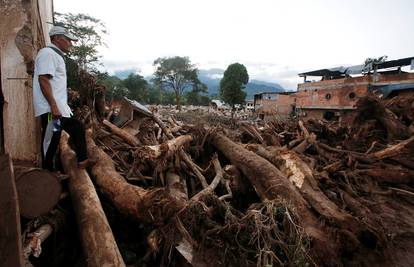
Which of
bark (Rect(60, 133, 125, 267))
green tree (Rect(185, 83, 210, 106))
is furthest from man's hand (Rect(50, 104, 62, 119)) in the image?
green tree (Rect(185, 83, 210, 106))

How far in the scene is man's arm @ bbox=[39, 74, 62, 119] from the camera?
296 cm

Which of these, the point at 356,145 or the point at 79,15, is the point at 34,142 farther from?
the point at 79,15

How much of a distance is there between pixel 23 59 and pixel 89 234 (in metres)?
2.14

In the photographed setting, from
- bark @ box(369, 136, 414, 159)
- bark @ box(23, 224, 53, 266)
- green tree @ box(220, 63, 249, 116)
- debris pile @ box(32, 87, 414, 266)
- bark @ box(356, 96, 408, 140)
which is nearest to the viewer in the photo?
bark @ box(23, 224, 53, 266)

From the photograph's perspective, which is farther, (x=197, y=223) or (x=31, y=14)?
(x=197, y=223)

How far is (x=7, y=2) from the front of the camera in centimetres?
295

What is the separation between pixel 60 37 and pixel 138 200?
7.03ft

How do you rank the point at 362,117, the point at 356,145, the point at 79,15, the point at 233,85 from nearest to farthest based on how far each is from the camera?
the point at 356,145 < the point at 362,117 < the point at 79,15 < the point at 233,85

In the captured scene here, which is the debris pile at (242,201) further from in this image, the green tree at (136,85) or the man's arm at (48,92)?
the green tree at (136,85)

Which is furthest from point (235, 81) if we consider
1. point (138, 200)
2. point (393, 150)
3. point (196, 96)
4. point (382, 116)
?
point (138, 200)

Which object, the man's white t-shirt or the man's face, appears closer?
the man's white t-shirt

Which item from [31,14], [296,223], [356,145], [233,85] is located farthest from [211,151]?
[233,85]

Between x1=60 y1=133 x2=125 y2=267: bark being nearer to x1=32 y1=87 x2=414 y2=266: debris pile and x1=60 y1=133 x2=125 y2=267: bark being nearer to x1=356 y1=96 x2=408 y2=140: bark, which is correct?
x1=32 y1=87 x2=414 y2=266: debris pile

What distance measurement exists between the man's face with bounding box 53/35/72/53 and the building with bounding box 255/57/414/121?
16.8m
